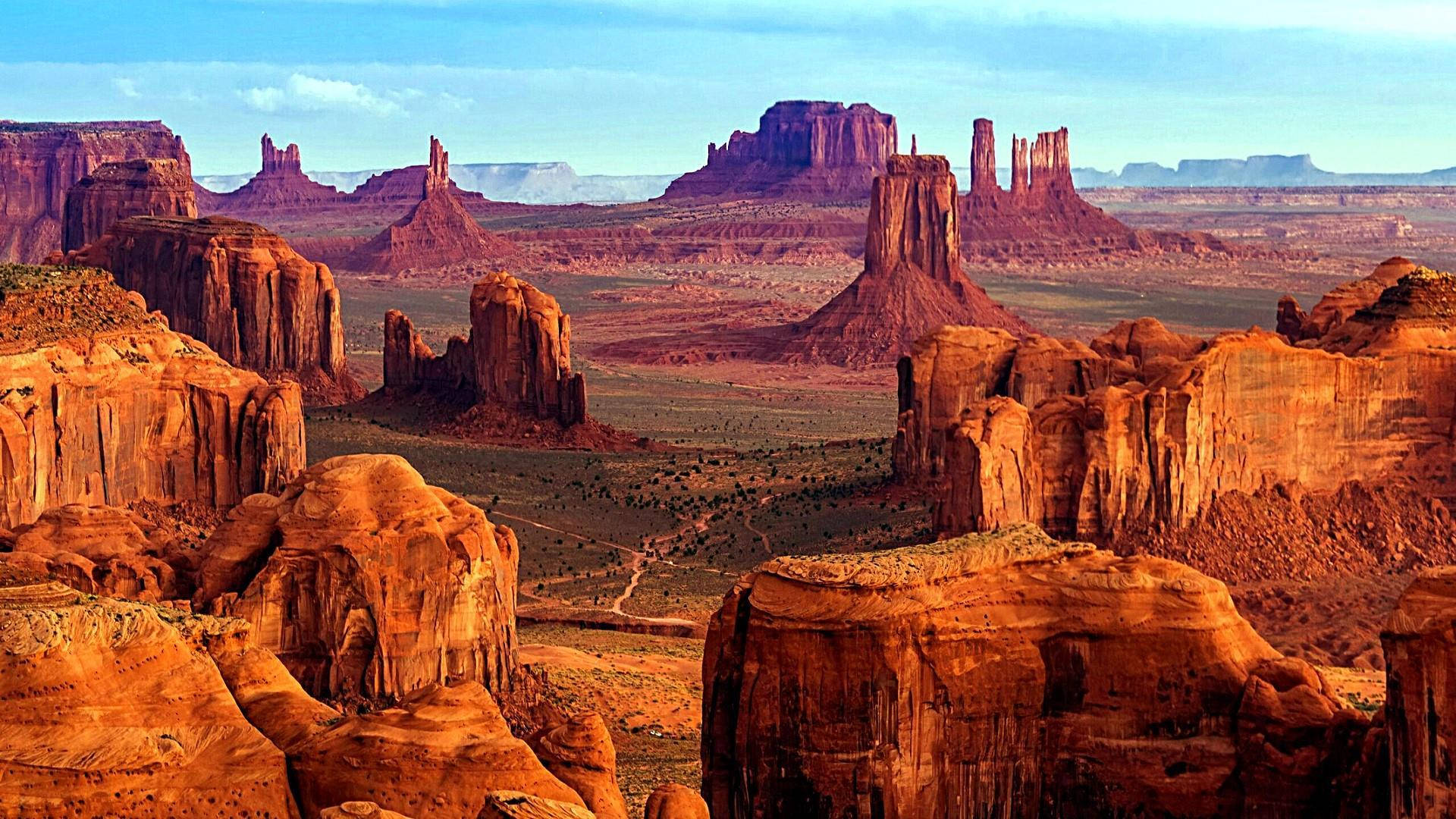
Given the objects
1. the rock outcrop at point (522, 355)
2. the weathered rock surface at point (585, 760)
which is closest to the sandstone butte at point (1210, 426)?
the rock outcrop at point (522, 355)

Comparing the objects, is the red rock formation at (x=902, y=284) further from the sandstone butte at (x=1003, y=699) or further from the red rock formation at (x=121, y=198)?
the sandstone butte at (x=1003, y=699)

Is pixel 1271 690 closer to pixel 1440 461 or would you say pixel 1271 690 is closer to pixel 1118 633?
pixel 1118 633

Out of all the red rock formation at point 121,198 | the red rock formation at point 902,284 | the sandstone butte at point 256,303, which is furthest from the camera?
the red rock formation at point 121,198

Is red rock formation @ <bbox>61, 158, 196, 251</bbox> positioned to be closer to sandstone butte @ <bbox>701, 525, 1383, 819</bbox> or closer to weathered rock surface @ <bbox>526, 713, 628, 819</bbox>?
sandstone butte @ <bbox>701, 525, 1383, 819</bbox>

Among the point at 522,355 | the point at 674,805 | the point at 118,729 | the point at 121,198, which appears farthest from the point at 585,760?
the point at 121,198

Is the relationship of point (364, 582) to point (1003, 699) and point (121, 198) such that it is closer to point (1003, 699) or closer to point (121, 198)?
point (1003, 699)

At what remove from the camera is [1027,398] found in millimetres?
75688

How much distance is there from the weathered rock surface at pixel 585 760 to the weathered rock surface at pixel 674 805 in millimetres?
2195

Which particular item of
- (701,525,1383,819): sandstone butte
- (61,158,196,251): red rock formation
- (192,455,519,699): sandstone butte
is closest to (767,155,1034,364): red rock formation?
(61,158,196,251): red rock formation

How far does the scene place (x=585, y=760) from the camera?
30.2 metres

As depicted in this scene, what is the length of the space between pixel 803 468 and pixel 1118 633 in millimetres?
58907

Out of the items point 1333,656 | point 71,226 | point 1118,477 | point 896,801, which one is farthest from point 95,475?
point 71,226

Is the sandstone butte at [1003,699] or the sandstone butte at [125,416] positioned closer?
the sandstone butte at [1003,699]

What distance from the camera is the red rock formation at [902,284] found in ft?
511
